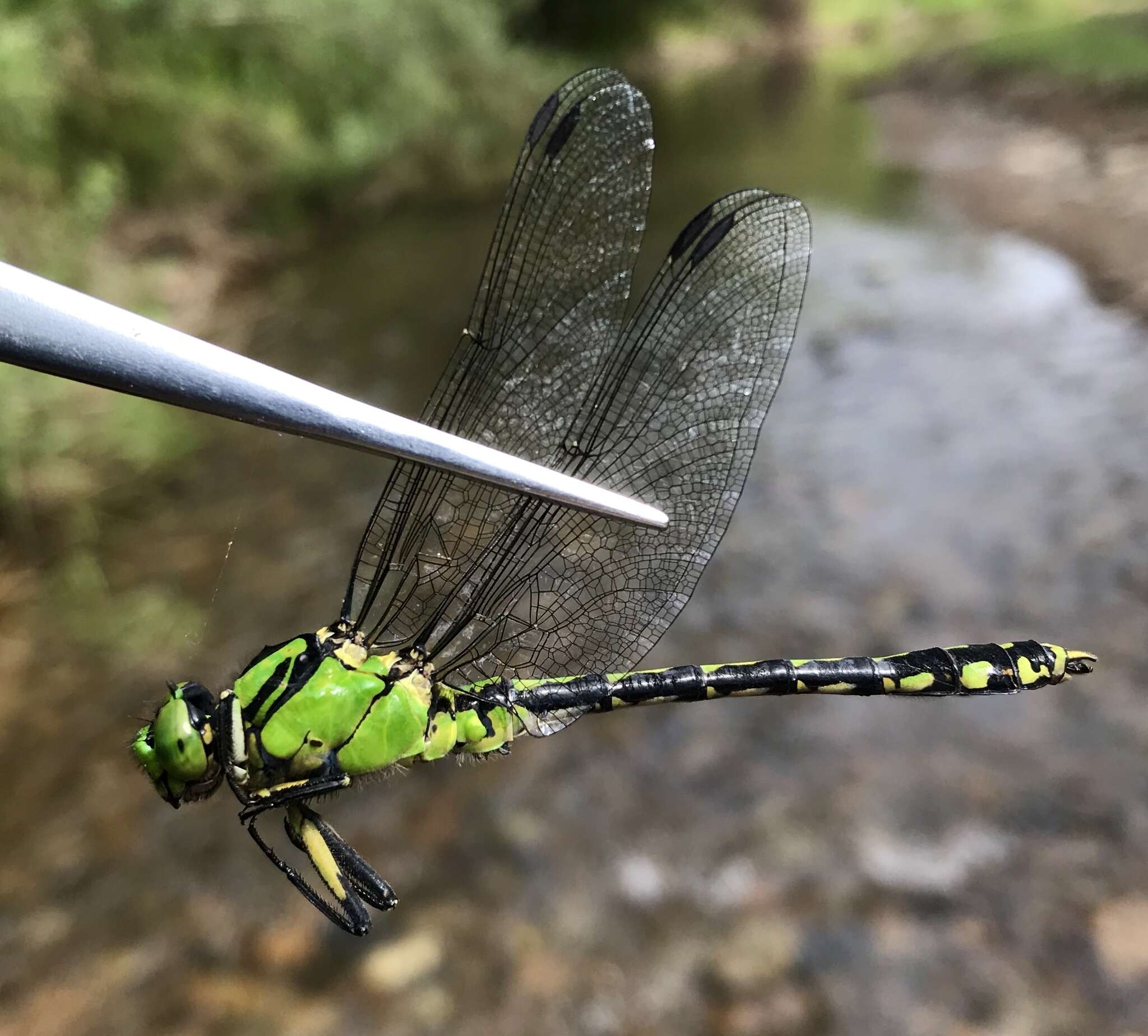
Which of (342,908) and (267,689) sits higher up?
(267,689)

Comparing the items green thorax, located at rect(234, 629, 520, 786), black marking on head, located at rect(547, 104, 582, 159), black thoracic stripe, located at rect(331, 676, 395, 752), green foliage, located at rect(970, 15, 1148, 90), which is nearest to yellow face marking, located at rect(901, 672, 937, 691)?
green thorax, located at rect(234, 629, 520, 786)

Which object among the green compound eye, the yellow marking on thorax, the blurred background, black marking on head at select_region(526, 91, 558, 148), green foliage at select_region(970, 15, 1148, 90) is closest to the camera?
the green compound eye

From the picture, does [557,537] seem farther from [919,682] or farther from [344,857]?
[919,682]

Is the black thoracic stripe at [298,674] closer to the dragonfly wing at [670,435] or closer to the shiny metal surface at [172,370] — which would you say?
the dragonfly wing at [670,435]

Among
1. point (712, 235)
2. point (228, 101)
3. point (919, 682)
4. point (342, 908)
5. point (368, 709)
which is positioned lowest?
point (342, 908)

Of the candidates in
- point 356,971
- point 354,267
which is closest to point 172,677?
point 356,971

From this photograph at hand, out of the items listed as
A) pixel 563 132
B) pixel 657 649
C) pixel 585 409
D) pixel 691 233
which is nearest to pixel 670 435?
pixel 585 409

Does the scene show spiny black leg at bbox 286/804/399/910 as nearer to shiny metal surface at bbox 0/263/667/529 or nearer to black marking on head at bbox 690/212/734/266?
shiny metal surface at bbox 0/263/667/529
